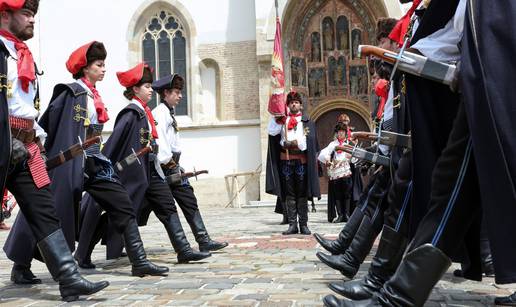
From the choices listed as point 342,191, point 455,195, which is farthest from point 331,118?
point 455,195

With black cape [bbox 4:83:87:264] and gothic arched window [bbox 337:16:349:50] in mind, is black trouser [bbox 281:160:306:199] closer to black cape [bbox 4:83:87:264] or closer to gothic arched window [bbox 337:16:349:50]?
black cape [bbox 4:83:87:264]

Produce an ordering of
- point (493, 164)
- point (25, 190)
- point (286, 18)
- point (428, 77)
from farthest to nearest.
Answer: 1. point (286, 18)
2. point (25, 190)
3. point (428, 77)
4. point (493, 164)

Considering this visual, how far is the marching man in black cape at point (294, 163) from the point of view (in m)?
8.70

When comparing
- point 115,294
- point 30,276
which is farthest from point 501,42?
point 30,276

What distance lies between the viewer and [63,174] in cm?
501

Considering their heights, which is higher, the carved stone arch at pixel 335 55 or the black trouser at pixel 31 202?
the carved stone arch at pixel 335 55

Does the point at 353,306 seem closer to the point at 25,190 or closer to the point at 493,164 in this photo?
the point at 493,164

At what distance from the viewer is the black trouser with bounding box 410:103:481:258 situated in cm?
263

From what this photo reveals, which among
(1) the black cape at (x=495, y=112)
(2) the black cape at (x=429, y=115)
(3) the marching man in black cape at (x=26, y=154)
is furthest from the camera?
(3) the marching man in black cape at (x=26, y=154)

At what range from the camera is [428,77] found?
9.21 feet

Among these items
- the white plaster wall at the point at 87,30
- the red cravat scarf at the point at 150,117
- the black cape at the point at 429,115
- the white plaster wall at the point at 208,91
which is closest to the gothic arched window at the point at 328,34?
the white plaster wall at the point at 87,30

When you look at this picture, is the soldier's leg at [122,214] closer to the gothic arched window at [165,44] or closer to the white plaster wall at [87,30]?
the white plaster wall at [87,30]

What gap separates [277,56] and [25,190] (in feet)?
49.9

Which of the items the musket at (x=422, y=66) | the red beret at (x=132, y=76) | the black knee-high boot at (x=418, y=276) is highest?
the red beret at (x=132, y=76)
